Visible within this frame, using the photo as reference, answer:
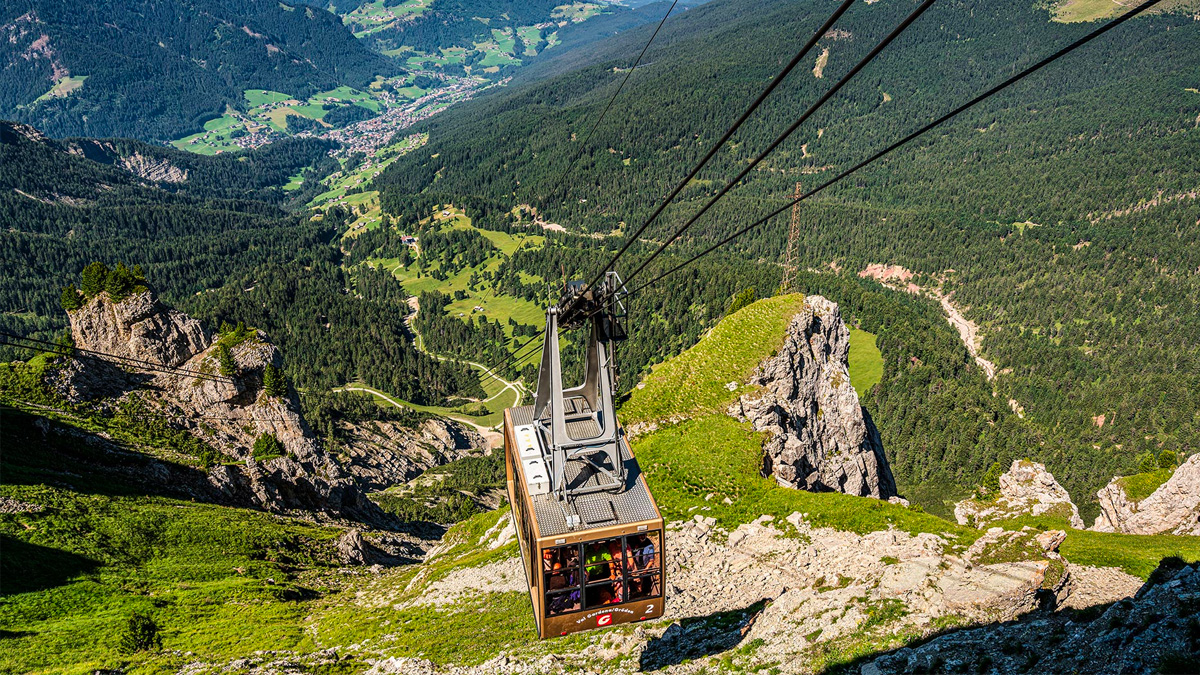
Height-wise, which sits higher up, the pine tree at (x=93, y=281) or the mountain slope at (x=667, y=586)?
the pine tree at (x=93, y=281)

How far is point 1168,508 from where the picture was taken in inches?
1921

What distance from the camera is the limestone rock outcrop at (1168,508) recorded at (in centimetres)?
4659

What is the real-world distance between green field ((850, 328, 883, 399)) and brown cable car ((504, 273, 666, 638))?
150182 millimetres

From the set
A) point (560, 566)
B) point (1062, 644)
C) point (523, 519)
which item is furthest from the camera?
point (523, 519)

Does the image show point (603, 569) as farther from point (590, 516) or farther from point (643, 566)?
point (590, 516)

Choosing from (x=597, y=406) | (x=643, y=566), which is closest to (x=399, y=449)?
(x=597, y=406)

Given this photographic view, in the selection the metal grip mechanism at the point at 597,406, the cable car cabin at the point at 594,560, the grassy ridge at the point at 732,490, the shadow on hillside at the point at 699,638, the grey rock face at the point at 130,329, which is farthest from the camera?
the grey rock face at the point at 130,329

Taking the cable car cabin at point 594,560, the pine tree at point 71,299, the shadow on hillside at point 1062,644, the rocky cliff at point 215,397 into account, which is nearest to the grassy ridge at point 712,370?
the cable car cabin at point 594,560

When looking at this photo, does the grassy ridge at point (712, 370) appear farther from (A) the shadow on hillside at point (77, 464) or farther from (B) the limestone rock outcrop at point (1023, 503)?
(A) the shadow on hillside at point (77, 464)

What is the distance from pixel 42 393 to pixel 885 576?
241 feet

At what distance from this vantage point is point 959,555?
32469mm

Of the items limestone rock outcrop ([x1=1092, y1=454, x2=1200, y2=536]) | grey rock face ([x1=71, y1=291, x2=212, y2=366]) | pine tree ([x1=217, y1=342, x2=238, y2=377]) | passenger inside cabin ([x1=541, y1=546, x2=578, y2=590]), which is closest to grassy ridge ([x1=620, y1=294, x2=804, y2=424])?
passenger inside cabin ([x1=541, y1=546, x2=578, y2=590])

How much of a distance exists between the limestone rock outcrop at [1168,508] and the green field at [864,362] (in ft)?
368

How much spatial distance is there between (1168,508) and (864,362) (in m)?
132
